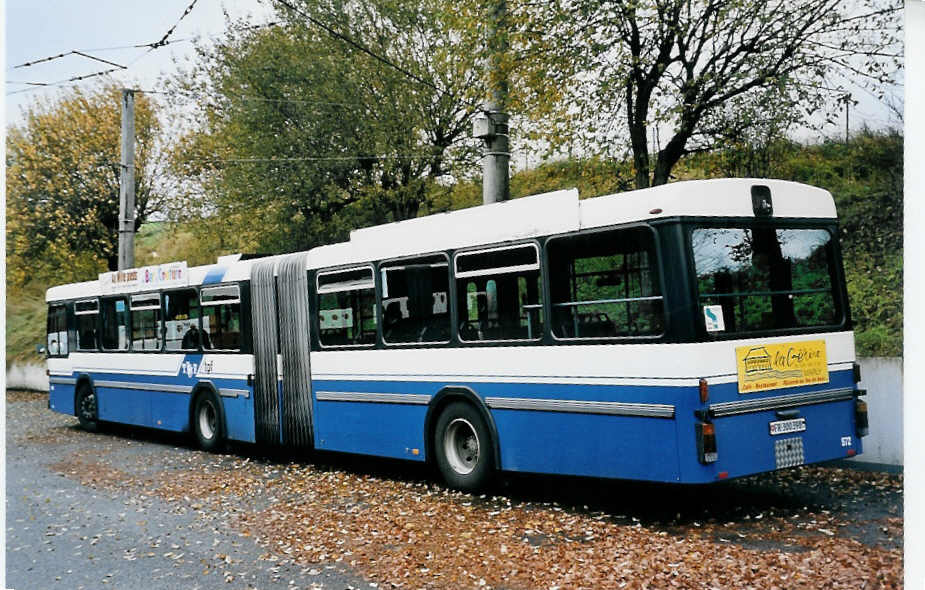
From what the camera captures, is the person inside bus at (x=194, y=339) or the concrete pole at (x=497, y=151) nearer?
the concrete pole at (x=497, y=151)

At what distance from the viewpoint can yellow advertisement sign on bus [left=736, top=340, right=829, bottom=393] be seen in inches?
284

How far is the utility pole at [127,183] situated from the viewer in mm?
19266

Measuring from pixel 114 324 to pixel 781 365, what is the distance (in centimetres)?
1205

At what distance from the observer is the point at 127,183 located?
1945 centimetres

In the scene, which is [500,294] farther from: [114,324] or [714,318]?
[114,324]

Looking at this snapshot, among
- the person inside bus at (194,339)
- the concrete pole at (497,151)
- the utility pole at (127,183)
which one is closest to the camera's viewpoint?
the concrete pole at (497,151)

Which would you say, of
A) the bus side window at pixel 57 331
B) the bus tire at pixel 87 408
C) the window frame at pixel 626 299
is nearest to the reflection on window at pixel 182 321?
the bus tire at pixel 87 408

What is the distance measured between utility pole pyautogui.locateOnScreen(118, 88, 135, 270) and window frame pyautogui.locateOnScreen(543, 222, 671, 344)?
44.6 feet

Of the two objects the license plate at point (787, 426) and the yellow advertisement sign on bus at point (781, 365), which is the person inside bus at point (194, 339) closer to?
the yellow advertisement sign on bus at point (781, 365)

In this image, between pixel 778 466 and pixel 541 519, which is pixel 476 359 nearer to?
pixel 541 519

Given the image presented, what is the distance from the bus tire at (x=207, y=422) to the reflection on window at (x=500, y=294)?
5.52m

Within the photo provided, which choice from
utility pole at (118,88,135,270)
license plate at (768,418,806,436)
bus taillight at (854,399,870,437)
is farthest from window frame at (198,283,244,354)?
bus taillight at (854,399,870,437)

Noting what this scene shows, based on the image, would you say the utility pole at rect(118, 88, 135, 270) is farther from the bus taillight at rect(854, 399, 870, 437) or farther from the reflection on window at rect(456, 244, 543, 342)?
the bus taillight at rect(854, 399, 870, 437)

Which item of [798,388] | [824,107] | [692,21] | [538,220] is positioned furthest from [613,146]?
[798,388]
